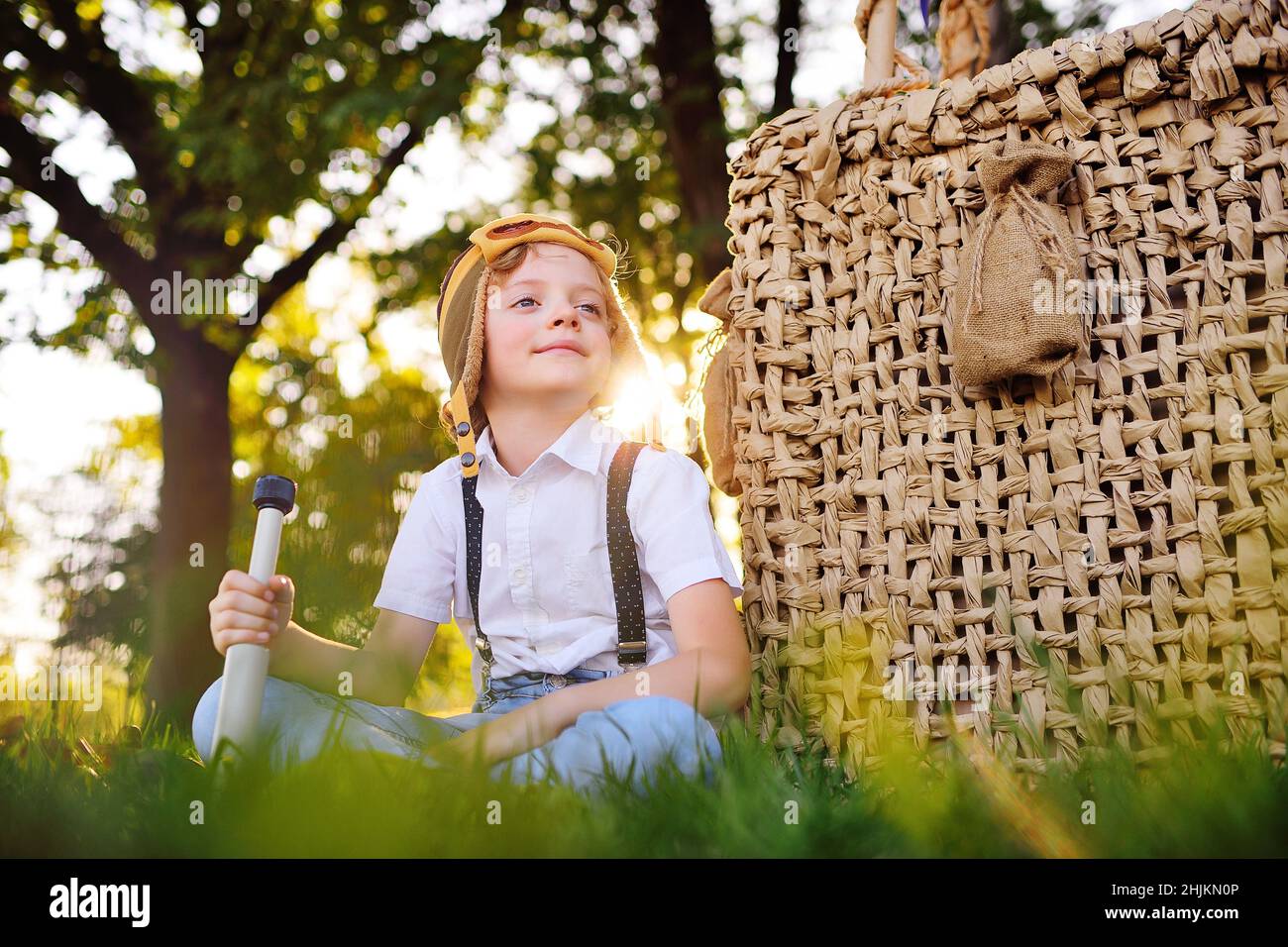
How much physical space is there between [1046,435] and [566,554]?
2.57ft

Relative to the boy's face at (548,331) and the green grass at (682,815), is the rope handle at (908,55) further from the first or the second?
the green grass at (682,815)

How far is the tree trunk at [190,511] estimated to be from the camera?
443 centimetres

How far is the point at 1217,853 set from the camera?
0.94m

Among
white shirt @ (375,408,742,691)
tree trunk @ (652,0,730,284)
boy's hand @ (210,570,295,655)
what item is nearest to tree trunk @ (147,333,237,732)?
tree trunk @ (652,0,730,284)

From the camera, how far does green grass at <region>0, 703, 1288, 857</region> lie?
966mm

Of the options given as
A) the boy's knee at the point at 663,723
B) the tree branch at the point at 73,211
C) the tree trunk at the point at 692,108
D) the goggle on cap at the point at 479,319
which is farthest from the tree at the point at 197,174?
the boy's knee at the point at 663,723

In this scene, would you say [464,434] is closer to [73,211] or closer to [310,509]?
[310,509]

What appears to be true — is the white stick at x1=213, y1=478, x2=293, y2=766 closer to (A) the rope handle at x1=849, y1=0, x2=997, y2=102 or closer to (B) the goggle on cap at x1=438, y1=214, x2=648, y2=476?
(B) the goggle on cap at x1=438, y1=214, x2=648, y2=476

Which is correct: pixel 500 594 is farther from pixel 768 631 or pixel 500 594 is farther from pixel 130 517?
pixel 130 517

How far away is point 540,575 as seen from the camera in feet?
5.82

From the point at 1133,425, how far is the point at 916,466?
1.01 feet

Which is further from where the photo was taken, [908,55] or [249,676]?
[908,55]

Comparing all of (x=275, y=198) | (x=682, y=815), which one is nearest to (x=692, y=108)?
(x=275, y=198)
